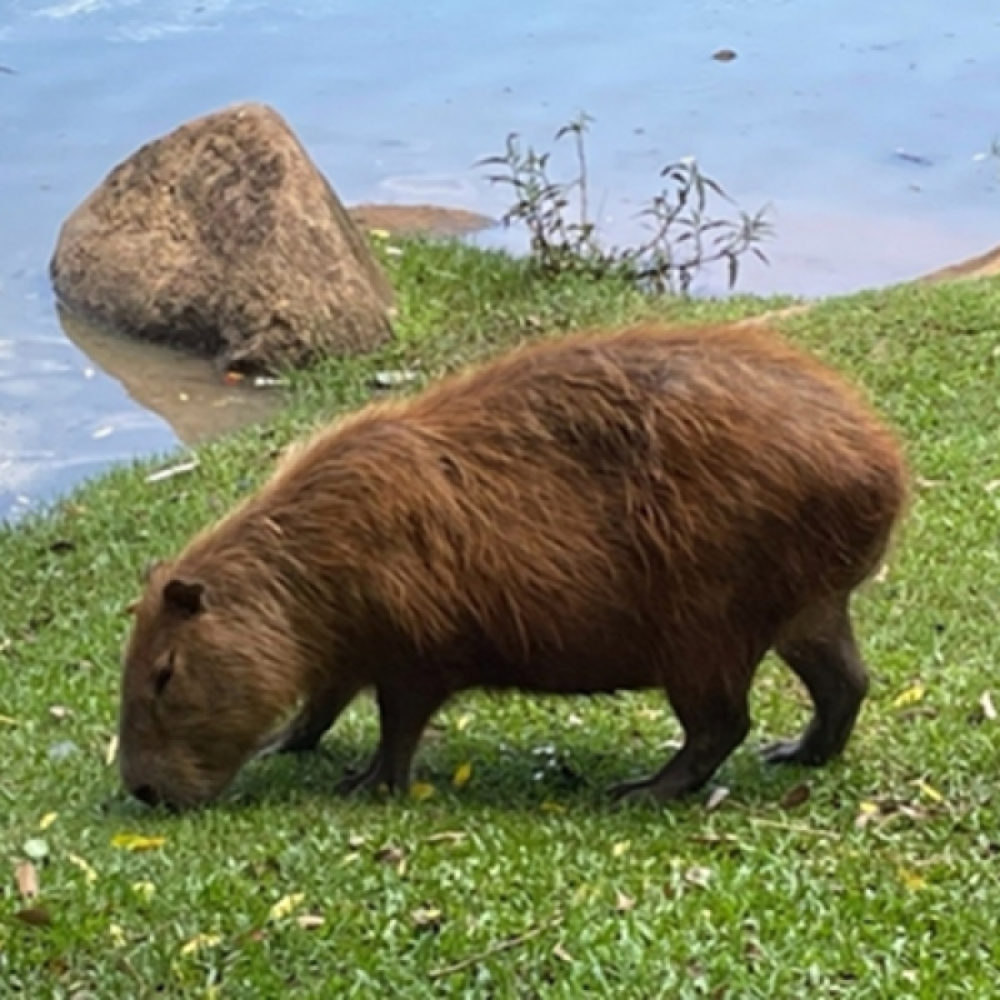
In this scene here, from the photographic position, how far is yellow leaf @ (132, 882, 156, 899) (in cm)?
409

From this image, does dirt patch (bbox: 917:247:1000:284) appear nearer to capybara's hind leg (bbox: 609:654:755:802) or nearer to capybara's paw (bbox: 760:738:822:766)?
capybara's paw (bbox: 760:738:822:766)

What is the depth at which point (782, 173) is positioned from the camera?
39.0 ft

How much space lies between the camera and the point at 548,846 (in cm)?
433

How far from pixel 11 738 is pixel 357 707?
2.90ft

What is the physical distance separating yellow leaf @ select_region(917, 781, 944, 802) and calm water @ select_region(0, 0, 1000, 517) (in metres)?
4.84

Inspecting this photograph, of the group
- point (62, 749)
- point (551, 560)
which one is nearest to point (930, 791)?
point (551, 560)

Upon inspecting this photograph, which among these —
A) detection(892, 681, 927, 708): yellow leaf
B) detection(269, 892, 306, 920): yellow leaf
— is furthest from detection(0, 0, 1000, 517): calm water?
detection(269, 892, 306, 920): yellow leaf

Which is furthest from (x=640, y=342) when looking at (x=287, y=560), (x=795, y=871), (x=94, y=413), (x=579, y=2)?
(x=579, y=2)

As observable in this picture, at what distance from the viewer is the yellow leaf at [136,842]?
4.50 metres

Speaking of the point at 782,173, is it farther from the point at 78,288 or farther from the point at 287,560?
the point at 287,560

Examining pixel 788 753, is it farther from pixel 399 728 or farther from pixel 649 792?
pixel 399 728

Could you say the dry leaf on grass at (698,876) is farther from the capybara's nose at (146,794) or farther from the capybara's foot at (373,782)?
the capybara's nose at (146,794)

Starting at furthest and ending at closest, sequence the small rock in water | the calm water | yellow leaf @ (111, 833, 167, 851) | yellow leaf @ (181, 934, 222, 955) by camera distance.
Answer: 1. the calm water
2. the small rock in water
3. yellow leaf @ (111, 833, 167, 851)
4. yellow leaf @ (181, 934, 222, 955)

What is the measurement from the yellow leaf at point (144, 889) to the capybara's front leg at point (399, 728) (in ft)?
2.74
